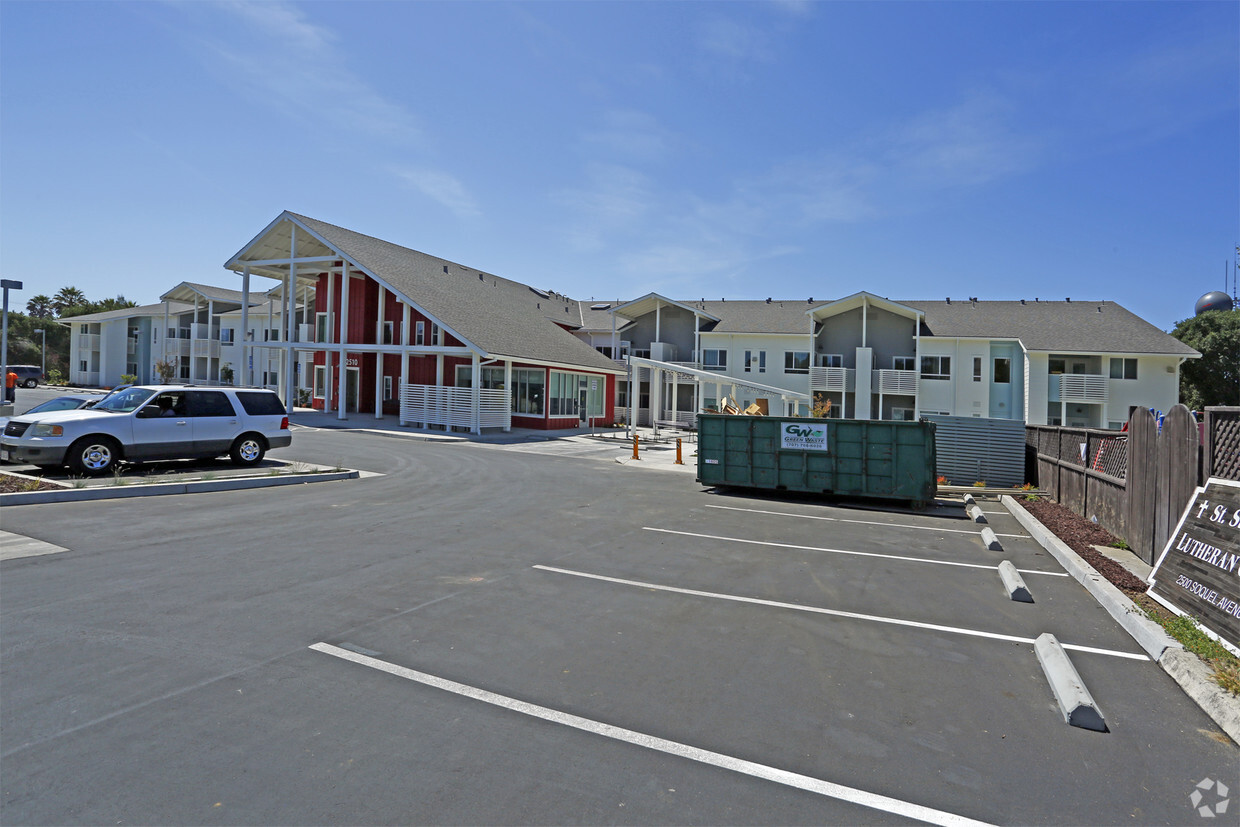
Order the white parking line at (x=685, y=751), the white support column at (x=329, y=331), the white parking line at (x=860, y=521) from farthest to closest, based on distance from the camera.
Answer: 1. the white support column at (x=329, y=331)
2. the white parking line at (x=860, y=521)
3. the white parking line at (x=685, y=751)

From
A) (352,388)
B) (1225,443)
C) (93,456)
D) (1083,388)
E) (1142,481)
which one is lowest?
(93,456)

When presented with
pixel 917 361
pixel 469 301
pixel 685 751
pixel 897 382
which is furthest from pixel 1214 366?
pixel 685 751

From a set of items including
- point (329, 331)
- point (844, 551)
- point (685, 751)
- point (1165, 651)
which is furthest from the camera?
point (329, 331)

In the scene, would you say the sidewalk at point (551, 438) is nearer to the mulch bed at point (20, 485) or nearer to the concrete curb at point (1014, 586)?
the concrete curb at point (1014, 586)

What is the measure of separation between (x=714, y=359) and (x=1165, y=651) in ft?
122

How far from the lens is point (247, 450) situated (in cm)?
1544

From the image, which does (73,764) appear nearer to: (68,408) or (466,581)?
(466,581)

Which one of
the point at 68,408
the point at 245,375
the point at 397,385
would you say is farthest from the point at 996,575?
the point at 245,375

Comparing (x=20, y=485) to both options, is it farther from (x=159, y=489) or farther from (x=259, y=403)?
(x=259, y=403)

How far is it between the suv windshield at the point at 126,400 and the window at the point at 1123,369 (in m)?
42.0

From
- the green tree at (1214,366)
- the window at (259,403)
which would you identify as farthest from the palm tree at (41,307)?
the green tree at (1214,366)

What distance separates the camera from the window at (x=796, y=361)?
1599 inches

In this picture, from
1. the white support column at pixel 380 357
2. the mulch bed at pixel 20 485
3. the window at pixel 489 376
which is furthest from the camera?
the white support column at pixel 380 357

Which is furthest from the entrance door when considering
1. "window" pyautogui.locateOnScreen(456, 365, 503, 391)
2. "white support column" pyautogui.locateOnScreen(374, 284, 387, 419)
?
"window" pyautogui.locateOnScreen(456, 365, 503, 391)
